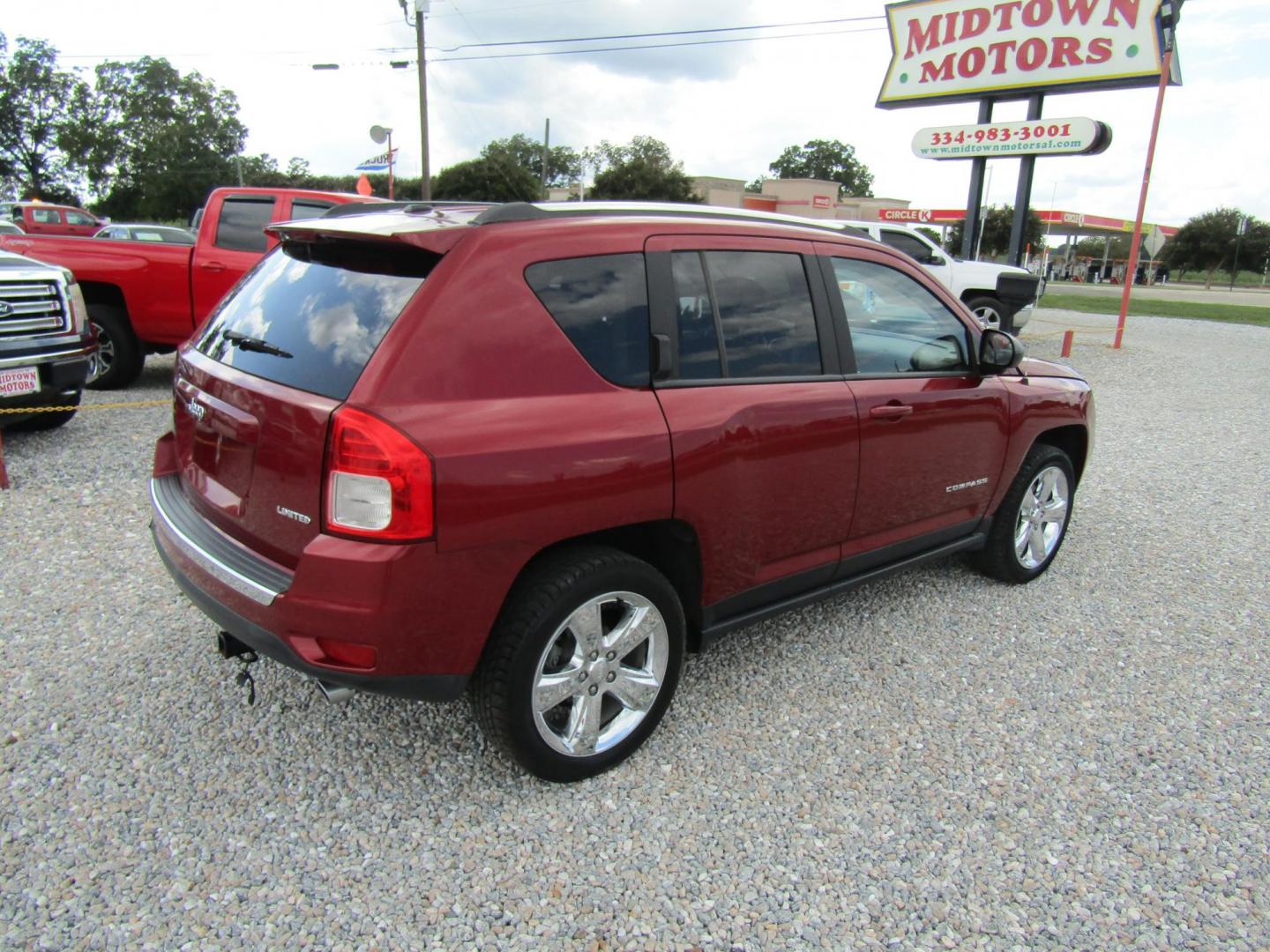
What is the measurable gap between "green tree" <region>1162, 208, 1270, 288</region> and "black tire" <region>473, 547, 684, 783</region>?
7434cm

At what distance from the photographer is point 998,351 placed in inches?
146

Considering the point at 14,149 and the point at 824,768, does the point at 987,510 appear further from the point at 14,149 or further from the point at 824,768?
the point at 14,149

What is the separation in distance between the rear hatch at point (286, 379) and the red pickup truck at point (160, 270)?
5.79 meters

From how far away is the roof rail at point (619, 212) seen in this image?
8.30 ft

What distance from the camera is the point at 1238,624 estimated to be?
405 centimetres

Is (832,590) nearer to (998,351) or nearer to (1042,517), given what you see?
(998,351)

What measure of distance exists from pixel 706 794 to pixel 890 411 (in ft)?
5.35

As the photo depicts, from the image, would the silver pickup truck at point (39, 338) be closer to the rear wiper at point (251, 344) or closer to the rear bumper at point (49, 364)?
the rear bumper at point (49, 364)

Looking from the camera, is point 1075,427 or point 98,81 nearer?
point 1075,427

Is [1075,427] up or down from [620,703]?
up

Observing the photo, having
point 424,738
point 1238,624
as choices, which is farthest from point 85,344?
point 1238,624

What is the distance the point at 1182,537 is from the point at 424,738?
4.85 meters

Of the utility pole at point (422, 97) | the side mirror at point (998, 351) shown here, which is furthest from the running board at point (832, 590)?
the utility pole at point (422, 97)

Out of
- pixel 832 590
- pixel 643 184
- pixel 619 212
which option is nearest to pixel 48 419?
pixel 619 212
